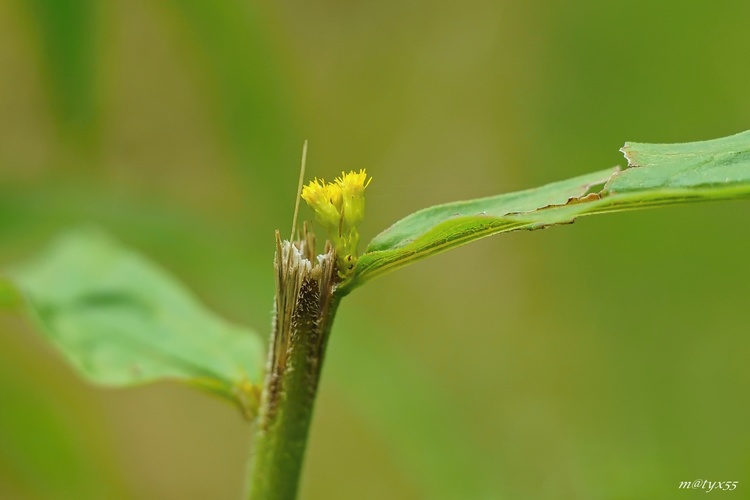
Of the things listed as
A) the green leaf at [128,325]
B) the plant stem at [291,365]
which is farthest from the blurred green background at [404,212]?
the plant stem at [291,365]

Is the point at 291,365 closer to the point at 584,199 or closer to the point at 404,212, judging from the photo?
the point at 584,199

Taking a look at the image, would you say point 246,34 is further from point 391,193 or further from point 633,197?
point 391,193

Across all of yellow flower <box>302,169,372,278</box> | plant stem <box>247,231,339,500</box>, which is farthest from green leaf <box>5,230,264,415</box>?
yellow flower <box>302,169,372,278</box>

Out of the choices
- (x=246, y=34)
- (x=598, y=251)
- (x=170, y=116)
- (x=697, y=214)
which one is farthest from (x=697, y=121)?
(x=170, y=116)

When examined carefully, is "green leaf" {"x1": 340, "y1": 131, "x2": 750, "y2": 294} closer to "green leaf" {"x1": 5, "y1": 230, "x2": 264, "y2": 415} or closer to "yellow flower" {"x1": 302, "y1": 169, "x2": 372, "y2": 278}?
"yellow flower" {"x1": 302, "y1": 169, "x2": 372, "y2": 278}

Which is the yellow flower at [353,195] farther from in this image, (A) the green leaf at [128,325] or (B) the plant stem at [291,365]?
(A) the green leaf at [128,325]

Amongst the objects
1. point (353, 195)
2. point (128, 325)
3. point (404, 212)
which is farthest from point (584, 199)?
point (404, 212)
